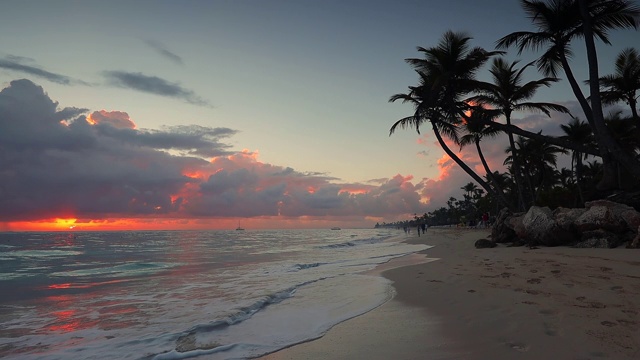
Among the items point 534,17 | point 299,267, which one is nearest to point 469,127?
point 534,17

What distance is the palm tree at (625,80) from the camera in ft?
73.3

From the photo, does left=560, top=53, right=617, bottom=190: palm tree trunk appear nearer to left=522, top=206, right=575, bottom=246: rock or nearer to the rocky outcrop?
the rocky outcrop

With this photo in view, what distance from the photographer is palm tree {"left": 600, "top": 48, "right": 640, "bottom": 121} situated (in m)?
22.3

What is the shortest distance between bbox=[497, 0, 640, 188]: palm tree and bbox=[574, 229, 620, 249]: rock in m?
3.26

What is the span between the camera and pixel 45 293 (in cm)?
1223

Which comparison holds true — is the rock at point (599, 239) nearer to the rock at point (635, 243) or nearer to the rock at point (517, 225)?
the rock at point (635, 243)

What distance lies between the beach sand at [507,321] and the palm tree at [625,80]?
20381 millimetres

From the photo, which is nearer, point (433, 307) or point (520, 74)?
point (433, 307)

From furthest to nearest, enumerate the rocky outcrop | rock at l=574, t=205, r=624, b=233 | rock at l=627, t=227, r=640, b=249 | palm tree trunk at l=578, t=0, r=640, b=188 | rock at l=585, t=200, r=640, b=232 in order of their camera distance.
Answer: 1. palm tree trunk at l=578, t=0, r=640, b=188
2. rock at l=574, t=205, r=624, b=233
3. the rocky outcrop
4. rock at l=585, t=200, r=640, b=232
5. rock at l=627, t=227, r=640, b=249

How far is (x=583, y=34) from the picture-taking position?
57.2 ft

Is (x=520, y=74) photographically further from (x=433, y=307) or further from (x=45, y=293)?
(x=45, y=293)

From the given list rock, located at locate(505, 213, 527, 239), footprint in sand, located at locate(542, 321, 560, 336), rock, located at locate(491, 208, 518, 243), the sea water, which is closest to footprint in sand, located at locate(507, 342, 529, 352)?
footprint in sand, located at locate(542, 321, 560, 336)

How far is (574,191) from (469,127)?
954 inches

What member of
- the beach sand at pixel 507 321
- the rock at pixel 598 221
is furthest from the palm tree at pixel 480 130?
the beach sand at pixel 507 321
